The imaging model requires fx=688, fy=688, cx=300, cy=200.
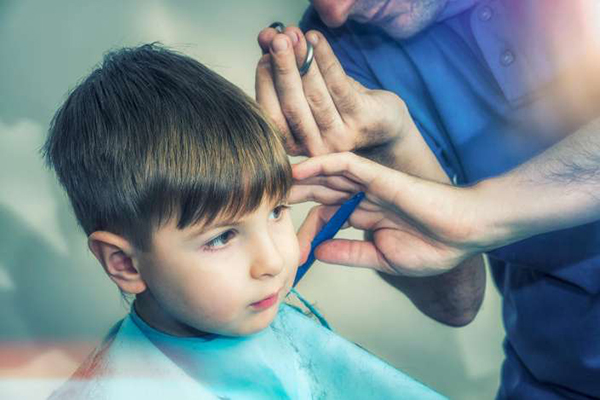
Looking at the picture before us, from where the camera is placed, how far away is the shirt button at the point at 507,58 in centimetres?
96

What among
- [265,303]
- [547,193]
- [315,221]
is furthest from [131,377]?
[547,193]

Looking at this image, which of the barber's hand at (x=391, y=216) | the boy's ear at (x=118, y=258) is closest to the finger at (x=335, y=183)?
the barber's hand at (x=391, y=216)

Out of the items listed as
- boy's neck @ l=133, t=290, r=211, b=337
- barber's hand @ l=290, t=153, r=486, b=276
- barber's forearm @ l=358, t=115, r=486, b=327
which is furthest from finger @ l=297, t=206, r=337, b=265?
boy's neck @ l=133, t=290, r=211, b=337

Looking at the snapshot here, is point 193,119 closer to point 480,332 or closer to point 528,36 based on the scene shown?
point 528,36

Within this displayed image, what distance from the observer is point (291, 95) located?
79 centimetres

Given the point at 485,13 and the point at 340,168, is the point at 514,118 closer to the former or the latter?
the point at 485,13

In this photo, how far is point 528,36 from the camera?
939 mm

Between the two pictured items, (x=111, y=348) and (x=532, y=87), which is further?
(x=532, y=87)

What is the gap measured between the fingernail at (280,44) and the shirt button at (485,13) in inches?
14.4

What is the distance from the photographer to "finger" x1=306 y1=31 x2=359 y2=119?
0.81 meters

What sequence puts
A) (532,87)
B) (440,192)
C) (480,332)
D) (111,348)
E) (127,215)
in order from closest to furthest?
(127,215) → (111,348) → (440,192) → (532,87) → (480,332)

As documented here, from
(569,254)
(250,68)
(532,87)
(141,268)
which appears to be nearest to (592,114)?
(532,87)

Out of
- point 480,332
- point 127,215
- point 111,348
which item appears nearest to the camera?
point 127,215

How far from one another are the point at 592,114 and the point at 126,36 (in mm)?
633
